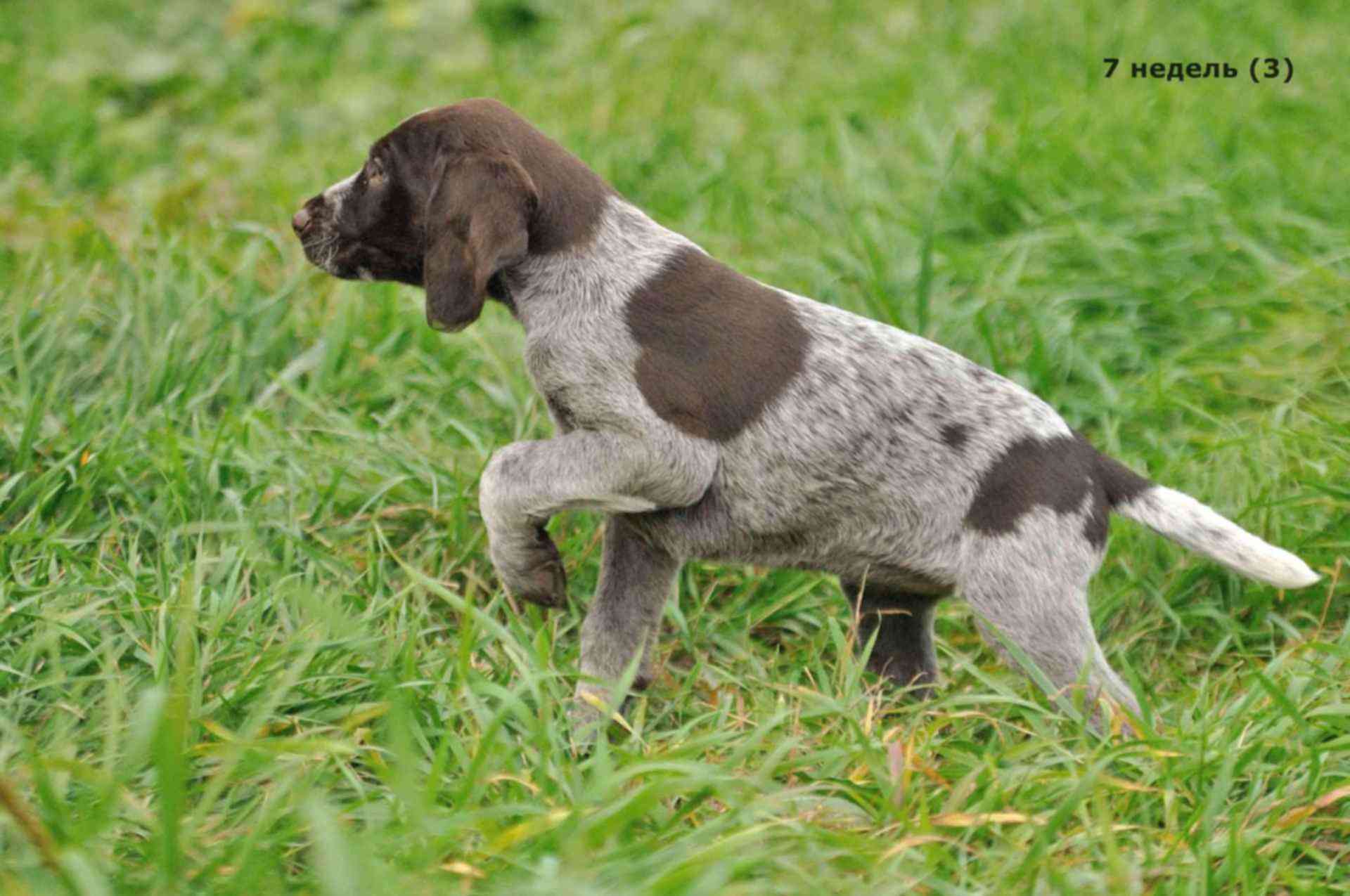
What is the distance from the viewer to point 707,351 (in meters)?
3.61

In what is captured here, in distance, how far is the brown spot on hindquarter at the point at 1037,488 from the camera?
3607 millimetres

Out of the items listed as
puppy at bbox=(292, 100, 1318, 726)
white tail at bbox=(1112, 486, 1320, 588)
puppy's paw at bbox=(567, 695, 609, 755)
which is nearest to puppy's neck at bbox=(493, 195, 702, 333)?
puppy at bbox=(292, 100, 1318, 726)

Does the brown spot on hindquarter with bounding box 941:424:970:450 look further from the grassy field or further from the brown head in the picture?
the brown head

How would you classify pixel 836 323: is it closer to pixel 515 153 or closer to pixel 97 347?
pixel 515 153

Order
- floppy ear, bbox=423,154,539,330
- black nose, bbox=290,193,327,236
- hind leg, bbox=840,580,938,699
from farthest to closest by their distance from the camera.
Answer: hind leg, bbox=840,580,938,699, black nose, bbox=290,193,327,236, floppy ear, bbox=423,154,539,330

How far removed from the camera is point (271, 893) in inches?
105

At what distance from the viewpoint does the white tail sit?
3.62m

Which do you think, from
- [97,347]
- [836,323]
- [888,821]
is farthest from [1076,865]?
[97,347]

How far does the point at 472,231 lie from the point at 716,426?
73cm

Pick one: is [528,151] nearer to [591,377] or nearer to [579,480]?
[591,377]

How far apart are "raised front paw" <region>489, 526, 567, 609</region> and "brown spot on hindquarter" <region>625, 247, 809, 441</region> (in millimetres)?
461

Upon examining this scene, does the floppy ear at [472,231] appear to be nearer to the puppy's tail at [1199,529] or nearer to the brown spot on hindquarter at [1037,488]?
the brown spot on hindquarter at [1037,488]

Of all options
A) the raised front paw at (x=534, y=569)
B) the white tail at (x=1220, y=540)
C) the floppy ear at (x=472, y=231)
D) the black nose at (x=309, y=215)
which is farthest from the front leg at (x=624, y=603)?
the white tail at (x=1220, y=540)

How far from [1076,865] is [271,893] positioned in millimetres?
1539
